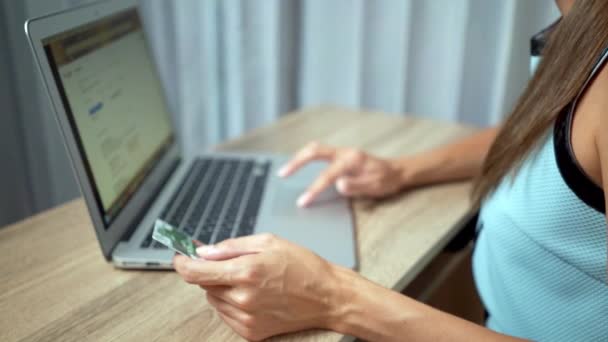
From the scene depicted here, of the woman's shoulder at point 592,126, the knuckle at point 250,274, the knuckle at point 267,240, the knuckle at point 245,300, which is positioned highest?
the woman's shoulder at point 592,126

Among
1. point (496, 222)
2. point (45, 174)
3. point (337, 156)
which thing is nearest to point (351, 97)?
point (337, 156)

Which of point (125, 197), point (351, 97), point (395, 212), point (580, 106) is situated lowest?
point (351, 97)

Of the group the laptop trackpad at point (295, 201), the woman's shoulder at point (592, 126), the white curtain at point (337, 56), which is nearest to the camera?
the woman's shoulder at point (592, 126)

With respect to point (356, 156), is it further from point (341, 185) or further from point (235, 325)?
point (235, 325)

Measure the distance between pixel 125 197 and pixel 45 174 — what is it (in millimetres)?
605

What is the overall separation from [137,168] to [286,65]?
2.97ft

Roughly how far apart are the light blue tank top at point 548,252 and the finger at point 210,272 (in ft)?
1.13

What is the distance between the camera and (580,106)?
0.57 metres

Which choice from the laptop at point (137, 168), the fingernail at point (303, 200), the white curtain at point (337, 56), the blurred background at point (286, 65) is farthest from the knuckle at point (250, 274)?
the white curtain at point (337, 56)

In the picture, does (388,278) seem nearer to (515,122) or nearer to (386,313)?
(386,313)

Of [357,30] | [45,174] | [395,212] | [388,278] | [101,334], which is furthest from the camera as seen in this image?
[357,30]

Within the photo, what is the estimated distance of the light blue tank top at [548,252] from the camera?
583 millimetres

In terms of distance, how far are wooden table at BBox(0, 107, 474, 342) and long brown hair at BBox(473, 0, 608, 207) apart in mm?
134

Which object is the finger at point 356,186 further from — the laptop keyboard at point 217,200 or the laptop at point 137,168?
the laptop keyboard at point 217,200
